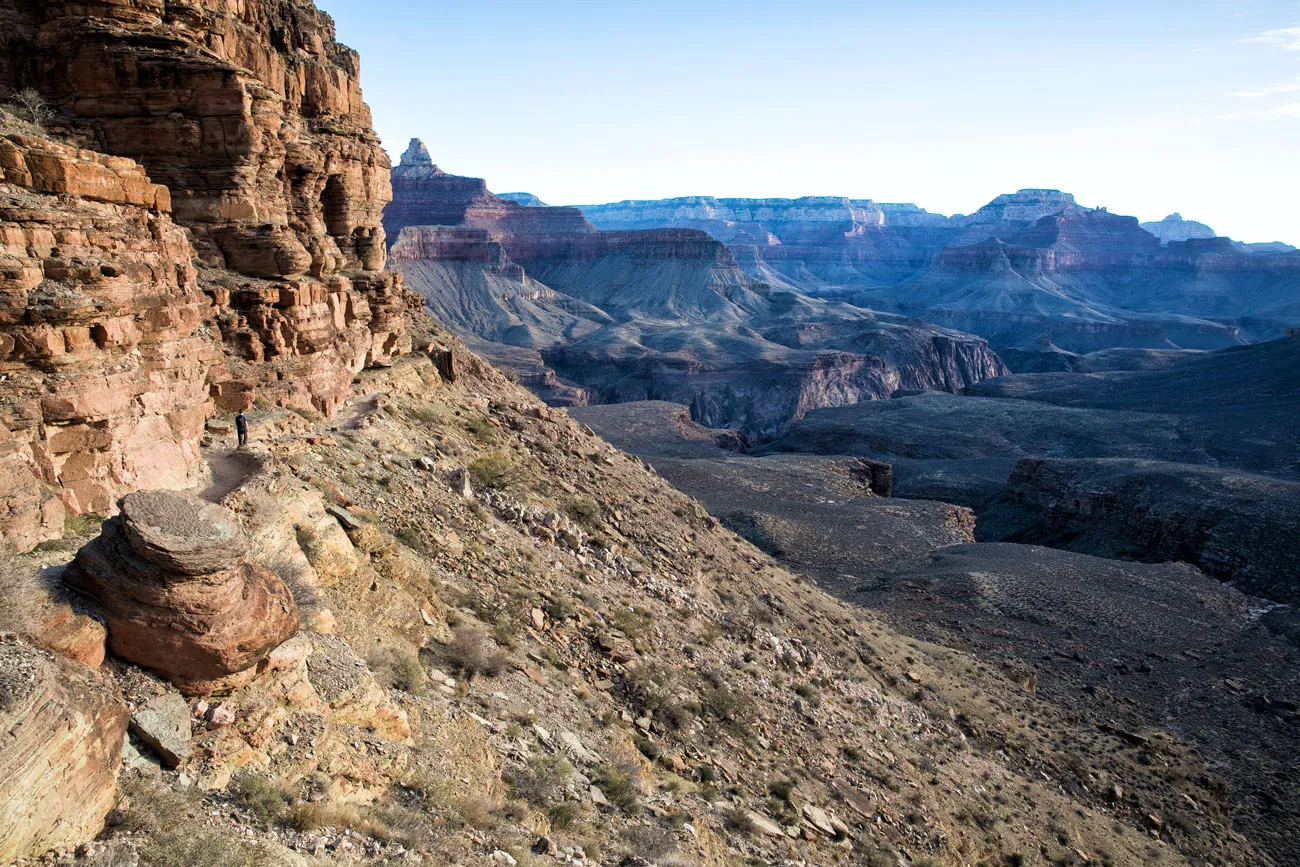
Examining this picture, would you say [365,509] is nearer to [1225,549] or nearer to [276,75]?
[276,75]

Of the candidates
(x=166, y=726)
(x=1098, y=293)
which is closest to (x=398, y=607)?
(x=166, y=726)

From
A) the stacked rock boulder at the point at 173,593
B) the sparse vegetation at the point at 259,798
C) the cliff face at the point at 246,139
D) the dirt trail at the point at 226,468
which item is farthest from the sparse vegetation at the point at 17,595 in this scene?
the cliff face at the point at 246,139

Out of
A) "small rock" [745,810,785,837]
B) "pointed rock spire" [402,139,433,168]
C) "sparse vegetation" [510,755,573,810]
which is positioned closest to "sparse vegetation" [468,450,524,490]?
"sparse vegetation" [510,755,573,810]

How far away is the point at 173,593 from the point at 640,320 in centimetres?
12554

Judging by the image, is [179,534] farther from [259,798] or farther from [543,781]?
[543,781]

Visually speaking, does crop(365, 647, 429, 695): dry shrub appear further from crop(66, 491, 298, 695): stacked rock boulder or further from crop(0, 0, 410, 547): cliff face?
crop(0, 0, 410, 547): cliff face

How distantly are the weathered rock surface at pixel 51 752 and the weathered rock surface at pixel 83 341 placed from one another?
2.44 m

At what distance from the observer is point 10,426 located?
8289mm

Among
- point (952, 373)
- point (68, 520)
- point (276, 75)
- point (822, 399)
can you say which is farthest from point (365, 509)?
point (952, 373)

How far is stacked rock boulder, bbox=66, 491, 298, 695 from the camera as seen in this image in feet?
22.1

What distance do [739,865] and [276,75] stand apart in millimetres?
18038

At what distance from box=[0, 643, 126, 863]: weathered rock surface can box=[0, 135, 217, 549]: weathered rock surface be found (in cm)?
244

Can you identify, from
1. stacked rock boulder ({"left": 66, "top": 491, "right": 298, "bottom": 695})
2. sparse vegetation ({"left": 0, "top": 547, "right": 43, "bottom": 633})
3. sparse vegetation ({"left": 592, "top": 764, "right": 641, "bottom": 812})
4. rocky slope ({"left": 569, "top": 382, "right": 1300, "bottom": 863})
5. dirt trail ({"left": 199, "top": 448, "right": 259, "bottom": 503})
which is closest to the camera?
sparse vegetation ({"left": 0, "top": 547, "right": 43, "bottom": 633})

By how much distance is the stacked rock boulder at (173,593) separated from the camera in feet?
22.1
